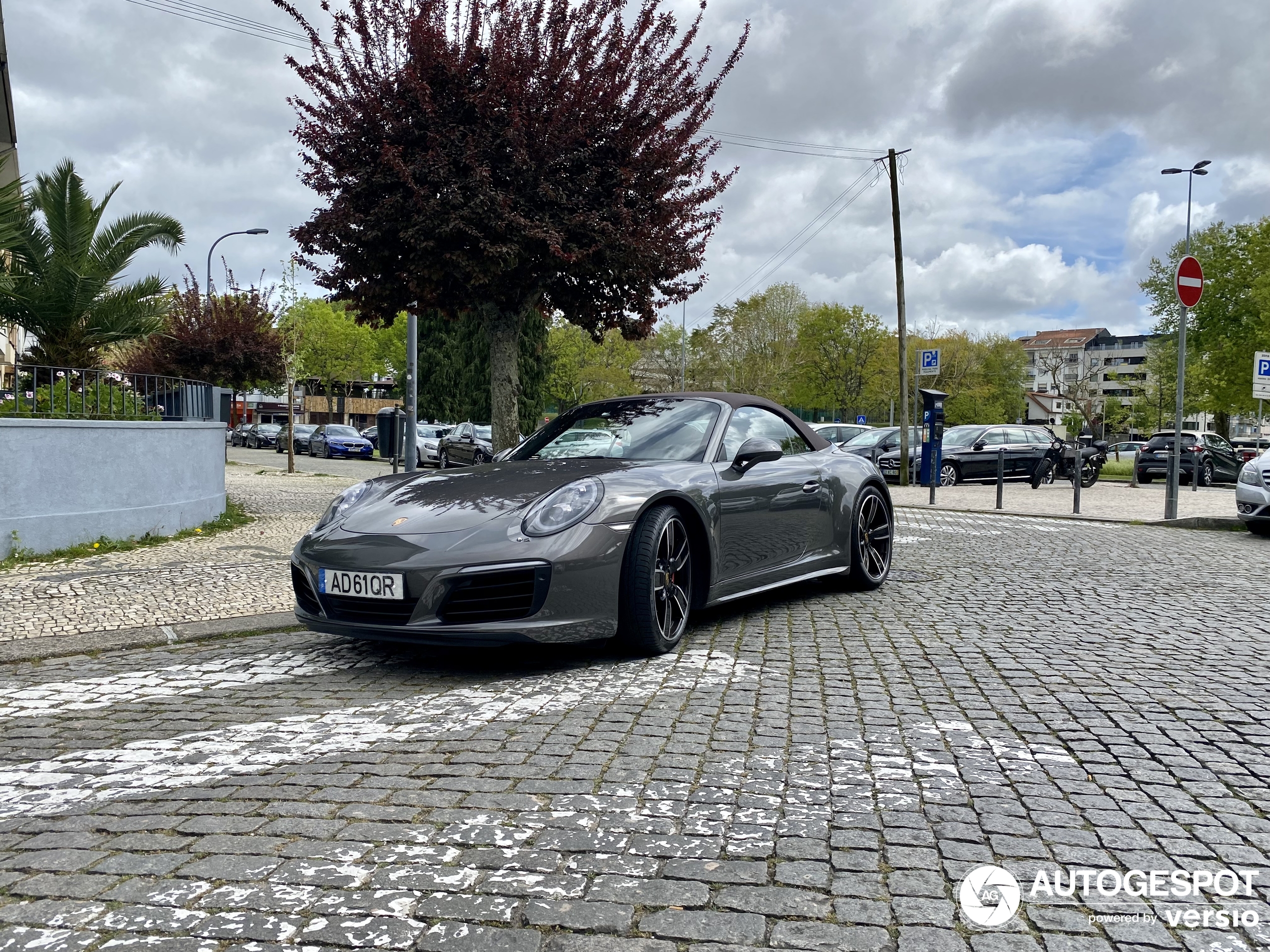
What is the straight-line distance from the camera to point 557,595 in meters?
4.79

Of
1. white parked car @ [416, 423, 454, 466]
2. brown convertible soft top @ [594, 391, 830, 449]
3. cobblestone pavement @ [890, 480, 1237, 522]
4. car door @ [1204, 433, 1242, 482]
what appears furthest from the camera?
white parked car @ [416, 423, 454, 466]

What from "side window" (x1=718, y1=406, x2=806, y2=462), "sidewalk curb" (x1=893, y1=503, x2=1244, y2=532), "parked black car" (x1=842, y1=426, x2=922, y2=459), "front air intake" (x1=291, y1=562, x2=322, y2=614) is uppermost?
"side window" (x1=718, y1=406, x2=806, y2=462)

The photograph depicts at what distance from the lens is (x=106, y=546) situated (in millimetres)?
9391

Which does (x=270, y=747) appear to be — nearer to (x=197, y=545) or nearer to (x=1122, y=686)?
(x=1122, y=686)

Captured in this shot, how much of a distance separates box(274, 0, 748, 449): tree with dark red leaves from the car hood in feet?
15.6

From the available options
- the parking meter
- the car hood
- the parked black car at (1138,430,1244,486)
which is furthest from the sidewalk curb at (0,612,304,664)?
the parked black car at (1138,430,1244,486)

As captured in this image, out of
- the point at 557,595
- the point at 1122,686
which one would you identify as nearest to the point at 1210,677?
the point at 1122,686

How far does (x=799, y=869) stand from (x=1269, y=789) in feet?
5.38

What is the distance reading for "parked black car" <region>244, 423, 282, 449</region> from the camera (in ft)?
185

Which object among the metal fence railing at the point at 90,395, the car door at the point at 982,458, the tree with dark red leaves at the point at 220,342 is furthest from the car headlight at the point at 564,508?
the tree with dark red leaves at the point at 220,342

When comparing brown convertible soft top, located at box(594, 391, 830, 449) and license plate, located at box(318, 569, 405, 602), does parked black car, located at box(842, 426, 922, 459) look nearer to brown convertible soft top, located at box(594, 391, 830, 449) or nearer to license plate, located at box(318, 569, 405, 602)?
brown convertible soft top, located at box(594, 391, 830, 449)

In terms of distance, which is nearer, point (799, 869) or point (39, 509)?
point (799, 869)

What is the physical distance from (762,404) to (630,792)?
398 centimetres

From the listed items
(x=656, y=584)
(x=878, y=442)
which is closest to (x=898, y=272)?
(x=878, y=442)
